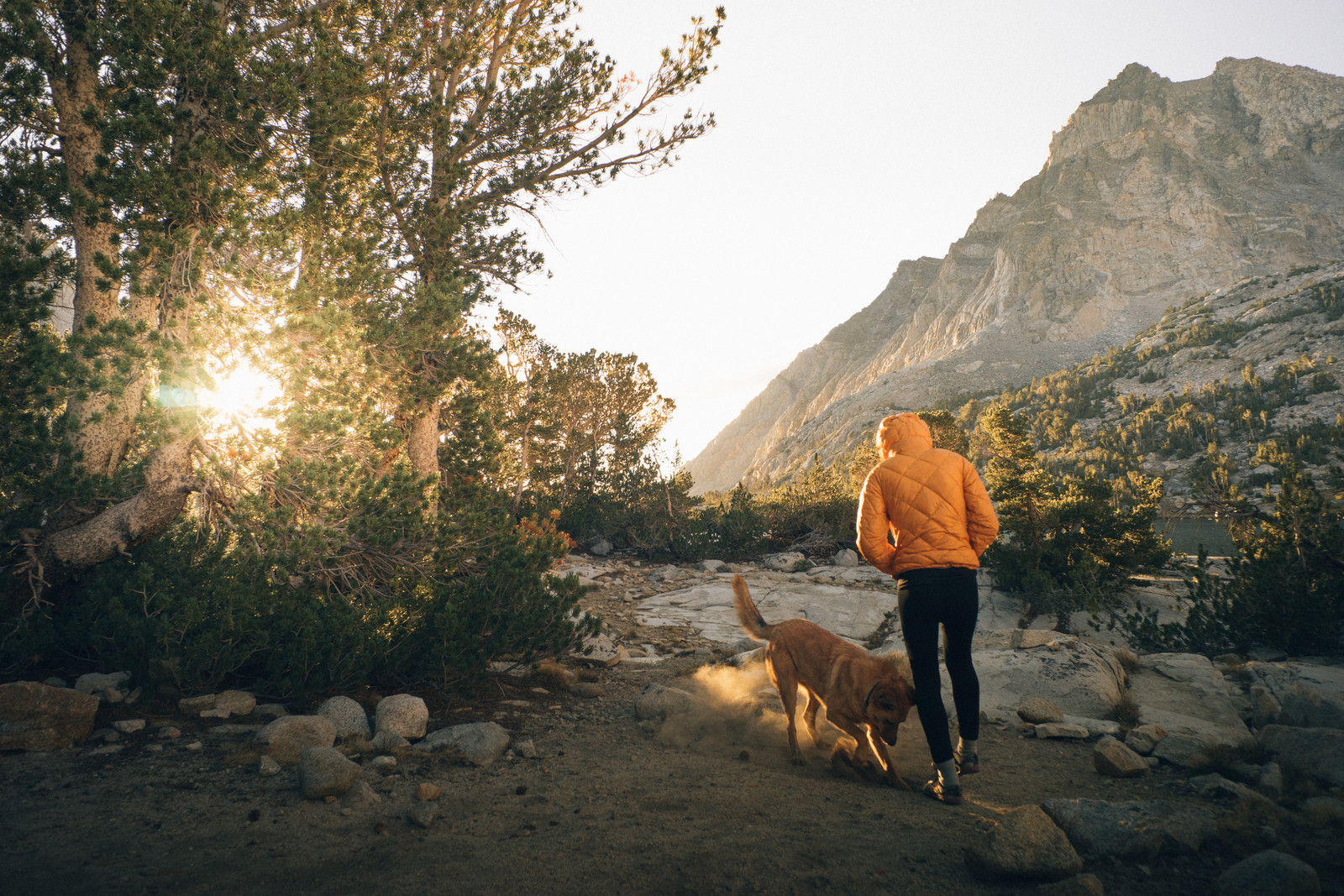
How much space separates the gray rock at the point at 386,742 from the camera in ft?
12.3

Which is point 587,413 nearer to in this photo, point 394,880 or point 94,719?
point 94,719

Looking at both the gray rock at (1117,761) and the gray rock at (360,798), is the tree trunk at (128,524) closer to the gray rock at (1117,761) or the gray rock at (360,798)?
the gray rock at (360,798)

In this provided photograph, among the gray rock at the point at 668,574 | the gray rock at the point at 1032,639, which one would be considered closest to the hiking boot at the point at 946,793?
the gray rock at the point at 1032,639

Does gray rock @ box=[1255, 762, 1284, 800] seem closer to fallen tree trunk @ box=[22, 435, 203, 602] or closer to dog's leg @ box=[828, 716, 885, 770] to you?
dog's leg @ box=[828, 716, 885, 770]

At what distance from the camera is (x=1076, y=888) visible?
2.13 m

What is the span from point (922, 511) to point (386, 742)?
3.76 meters

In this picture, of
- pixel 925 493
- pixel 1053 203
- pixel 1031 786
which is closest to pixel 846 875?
pixel 1031 786

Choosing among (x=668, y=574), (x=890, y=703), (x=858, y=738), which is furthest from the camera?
(x=668, y=574)

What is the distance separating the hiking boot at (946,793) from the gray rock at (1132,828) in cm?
49

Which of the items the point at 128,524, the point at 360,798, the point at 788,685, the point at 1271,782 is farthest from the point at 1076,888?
the point at 128,524

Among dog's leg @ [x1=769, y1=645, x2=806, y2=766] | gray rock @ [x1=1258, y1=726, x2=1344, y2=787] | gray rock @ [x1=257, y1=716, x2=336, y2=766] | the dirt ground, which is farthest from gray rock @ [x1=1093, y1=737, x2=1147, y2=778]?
gray rock @ [x1=257, y1=716, x2=336, y2=766]

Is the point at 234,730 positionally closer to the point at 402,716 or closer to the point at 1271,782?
the point at 402,716

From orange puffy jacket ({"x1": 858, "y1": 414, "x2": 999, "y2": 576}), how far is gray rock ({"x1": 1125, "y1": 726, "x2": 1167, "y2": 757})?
5.82ft

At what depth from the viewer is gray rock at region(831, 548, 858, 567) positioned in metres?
14.1
